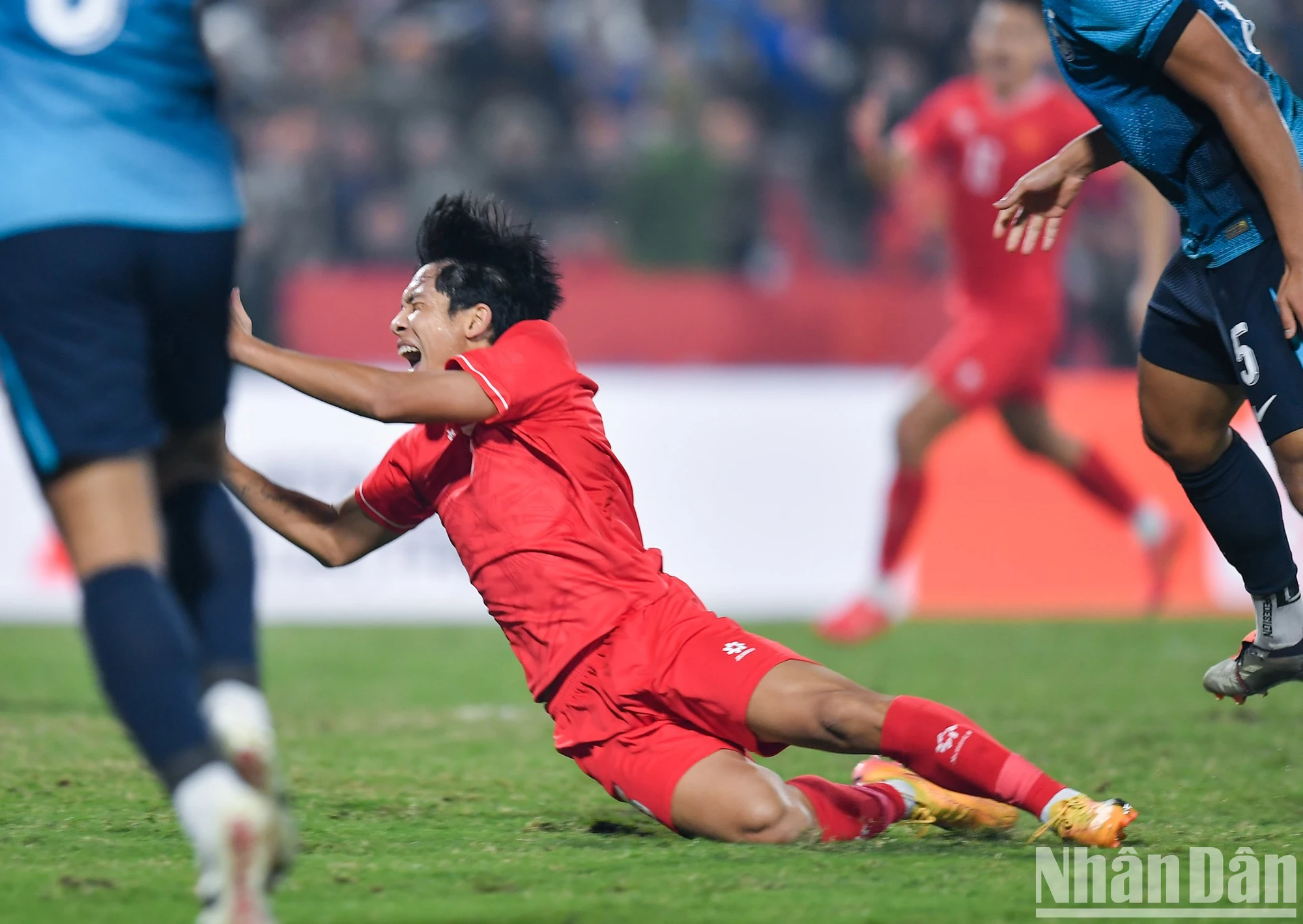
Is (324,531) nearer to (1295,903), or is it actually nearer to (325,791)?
(325,791)

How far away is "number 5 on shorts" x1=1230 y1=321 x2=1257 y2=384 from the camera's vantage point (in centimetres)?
366

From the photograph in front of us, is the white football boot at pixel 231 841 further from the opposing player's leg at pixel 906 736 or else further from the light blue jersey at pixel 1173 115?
the light blue jersey at pixel 1173 115

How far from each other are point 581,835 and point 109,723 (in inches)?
101

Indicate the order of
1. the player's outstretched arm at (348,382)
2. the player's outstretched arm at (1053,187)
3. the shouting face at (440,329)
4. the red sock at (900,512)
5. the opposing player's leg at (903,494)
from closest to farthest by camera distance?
the player's outstretched arm at (348,382) → the shouting face at (440,329) → the player's outstretched arm at (1053,187) → the opposing player's leg at (903,494) → the red sock at (900,512)

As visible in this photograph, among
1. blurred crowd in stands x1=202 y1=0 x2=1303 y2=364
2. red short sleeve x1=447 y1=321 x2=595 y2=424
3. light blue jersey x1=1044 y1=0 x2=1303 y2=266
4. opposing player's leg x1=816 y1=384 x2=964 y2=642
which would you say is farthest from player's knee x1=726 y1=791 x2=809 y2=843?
blurred crowd in stands x1=202 y1=0 x2=1303 y2=364

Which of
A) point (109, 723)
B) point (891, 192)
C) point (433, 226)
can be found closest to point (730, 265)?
point (891, 192)

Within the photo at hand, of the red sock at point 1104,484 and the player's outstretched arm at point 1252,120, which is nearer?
the player's outstretched arm at point 1252,120

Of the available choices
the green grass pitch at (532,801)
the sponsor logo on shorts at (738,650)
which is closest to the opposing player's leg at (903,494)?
the green grass pitch at (532,801)

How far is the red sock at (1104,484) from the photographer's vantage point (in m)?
8.41

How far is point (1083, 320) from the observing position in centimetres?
1085

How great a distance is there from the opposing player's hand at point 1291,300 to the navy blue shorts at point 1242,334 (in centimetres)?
7

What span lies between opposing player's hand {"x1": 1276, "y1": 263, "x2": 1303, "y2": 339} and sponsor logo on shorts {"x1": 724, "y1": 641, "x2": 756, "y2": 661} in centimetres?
140

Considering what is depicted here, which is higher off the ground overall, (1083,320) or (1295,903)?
(1083,320)

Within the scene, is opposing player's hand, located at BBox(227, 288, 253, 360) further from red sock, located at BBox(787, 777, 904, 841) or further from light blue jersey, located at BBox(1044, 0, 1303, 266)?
light blue jersey, located at BBox(1044, 0, 1303, 266)
